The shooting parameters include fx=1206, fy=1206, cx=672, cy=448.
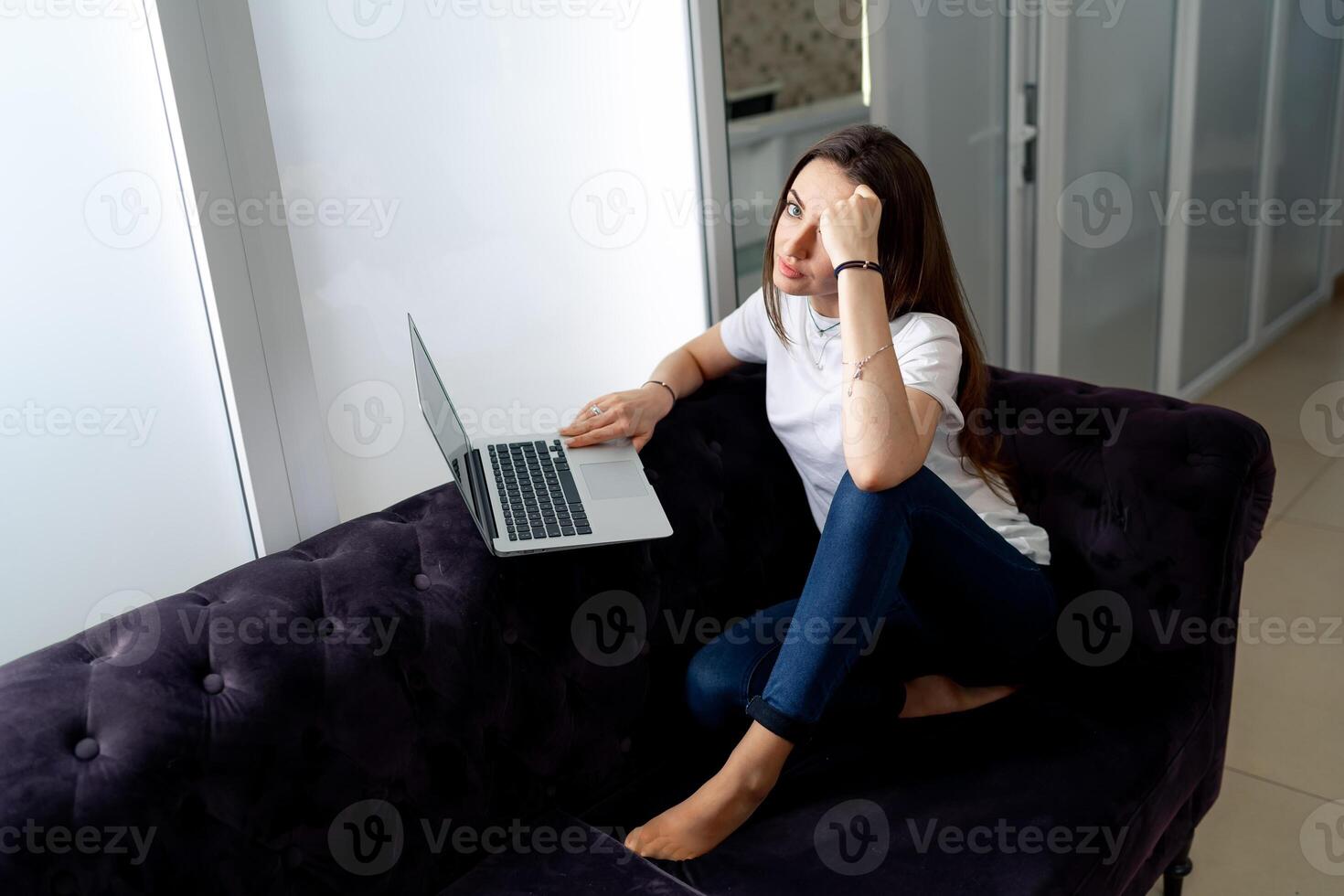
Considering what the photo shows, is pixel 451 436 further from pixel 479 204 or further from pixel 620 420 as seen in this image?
pixel 479 204

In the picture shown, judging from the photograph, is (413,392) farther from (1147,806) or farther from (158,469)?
(1147,806)

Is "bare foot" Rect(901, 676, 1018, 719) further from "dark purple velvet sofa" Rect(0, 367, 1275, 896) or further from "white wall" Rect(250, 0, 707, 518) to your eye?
"white wall" Rect(250, 0, 707, 518)

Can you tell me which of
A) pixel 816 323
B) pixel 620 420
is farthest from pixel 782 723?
pixel 816 323

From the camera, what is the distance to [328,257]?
1.70m

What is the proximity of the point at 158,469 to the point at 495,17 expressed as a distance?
864mm

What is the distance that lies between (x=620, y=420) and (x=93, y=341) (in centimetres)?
70

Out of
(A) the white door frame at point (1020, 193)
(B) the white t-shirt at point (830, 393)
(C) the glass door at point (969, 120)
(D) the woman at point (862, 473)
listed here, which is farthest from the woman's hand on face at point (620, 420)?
(A) the white door frame at point (1020, 193)

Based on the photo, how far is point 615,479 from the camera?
167 centimetres

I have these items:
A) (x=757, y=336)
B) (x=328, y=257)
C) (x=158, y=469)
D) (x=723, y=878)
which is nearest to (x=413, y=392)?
(x=328, y=257)

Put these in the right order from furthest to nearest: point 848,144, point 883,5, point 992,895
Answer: point 883,5, point 848,144, point 992,895

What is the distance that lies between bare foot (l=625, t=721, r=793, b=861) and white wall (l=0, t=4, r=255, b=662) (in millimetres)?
723

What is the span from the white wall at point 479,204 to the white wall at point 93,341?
180 mm

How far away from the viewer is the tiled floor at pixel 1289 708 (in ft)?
6.37

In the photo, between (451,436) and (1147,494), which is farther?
(1147,494)
